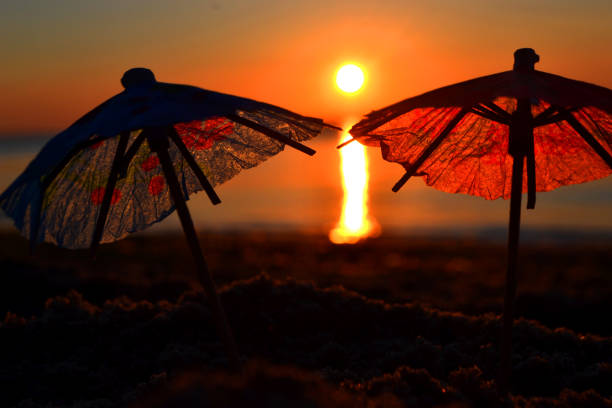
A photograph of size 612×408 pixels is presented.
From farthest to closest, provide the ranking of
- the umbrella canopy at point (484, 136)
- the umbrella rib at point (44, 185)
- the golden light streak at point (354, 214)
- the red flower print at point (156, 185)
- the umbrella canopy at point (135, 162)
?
the golden light streak at point (354, 214), the red flower print at point (156, 185), the umbrella canopy at point (484, 136), the umbrella canopy at point (135, 162), the umbrella rib at point (44, 185)

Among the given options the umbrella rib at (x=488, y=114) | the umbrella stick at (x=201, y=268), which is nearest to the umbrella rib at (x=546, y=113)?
the umbrella rib at (x=488, y=114)

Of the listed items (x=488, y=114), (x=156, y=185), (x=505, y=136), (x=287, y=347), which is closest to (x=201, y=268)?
(x=156, y=185)

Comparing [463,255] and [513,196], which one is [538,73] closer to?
[513,196]

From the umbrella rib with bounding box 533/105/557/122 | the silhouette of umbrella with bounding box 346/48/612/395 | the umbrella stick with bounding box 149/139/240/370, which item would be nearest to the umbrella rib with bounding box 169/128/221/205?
the umbrella stick with bounding box 149/139/240/370

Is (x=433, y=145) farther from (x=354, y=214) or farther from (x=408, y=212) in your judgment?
(x=408, y=212)

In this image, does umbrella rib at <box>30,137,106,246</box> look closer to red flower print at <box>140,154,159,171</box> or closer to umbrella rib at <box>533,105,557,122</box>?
red flower print at <box>140,154,159,171</box>

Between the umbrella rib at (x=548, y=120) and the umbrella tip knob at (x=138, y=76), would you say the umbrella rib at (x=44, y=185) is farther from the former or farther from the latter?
the umbrella rib at (x=548, y=120)

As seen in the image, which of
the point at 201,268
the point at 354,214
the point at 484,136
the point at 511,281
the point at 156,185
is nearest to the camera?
the point at 201,268
